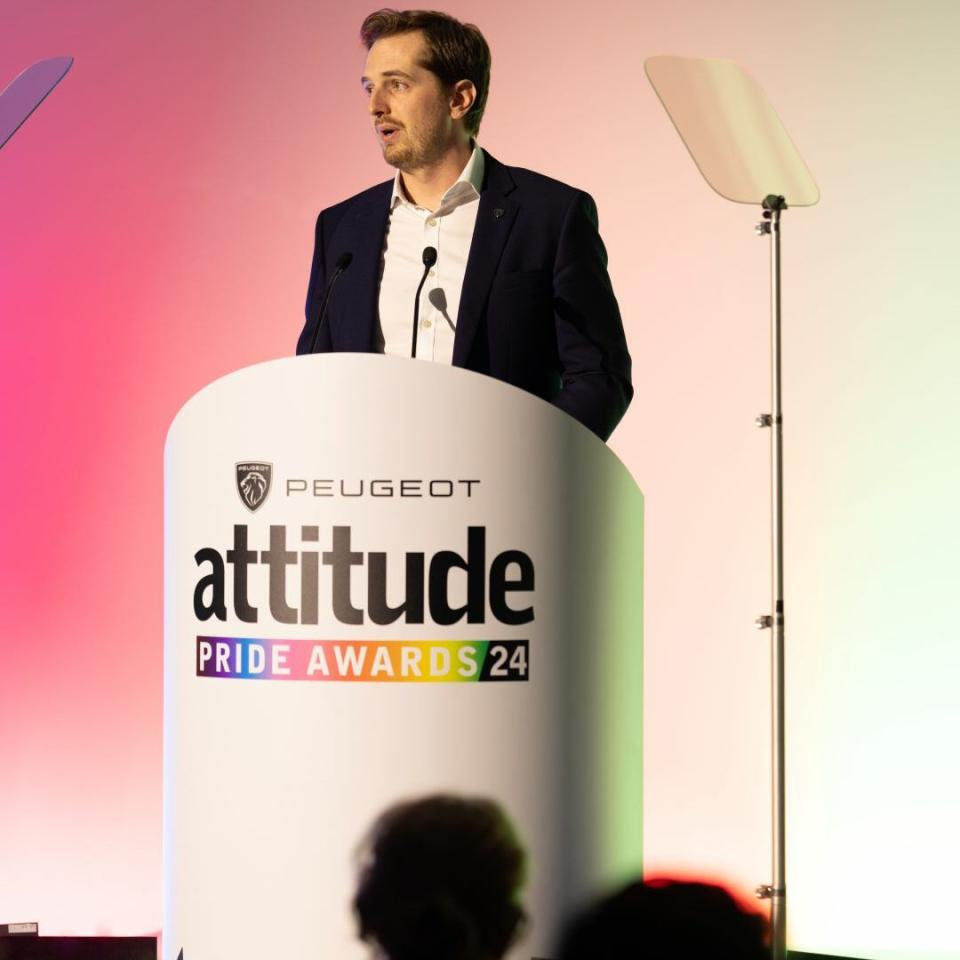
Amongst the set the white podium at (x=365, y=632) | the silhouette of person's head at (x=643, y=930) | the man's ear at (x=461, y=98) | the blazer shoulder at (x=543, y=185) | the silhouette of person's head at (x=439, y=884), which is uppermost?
the man's ear at (x=461, y=98)

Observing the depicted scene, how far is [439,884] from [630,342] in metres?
2.19

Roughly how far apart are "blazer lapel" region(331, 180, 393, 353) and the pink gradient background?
1.26 m

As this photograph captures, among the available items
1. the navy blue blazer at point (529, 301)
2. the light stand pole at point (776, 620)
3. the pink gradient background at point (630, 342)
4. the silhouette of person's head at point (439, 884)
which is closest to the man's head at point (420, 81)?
the navy blue blazer at point (529, 301)

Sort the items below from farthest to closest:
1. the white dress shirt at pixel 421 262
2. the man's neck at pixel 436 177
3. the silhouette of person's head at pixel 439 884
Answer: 1. the man's neck at pixel 436 177
2. the white dress shirt at pixel 421 262
3. the silhouette of person's head at pixel 439 884

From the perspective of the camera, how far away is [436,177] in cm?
221

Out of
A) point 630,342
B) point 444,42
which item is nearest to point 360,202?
point 444,42

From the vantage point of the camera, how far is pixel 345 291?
7.09 feet

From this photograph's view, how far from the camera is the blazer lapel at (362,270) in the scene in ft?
6.93

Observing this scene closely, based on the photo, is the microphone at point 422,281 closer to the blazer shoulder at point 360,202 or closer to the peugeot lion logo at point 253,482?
the blazer shoulder at point 360,202

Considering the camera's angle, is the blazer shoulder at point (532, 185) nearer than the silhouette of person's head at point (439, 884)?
No

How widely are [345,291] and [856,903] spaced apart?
207cm

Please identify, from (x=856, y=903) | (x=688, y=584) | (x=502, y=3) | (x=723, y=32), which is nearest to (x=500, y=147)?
(x=502, y=3)

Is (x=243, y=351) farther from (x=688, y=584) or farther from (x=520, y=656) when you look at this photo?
(x=520, y=656)

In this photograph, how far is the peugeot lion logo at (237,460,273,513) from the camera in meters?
1.46
